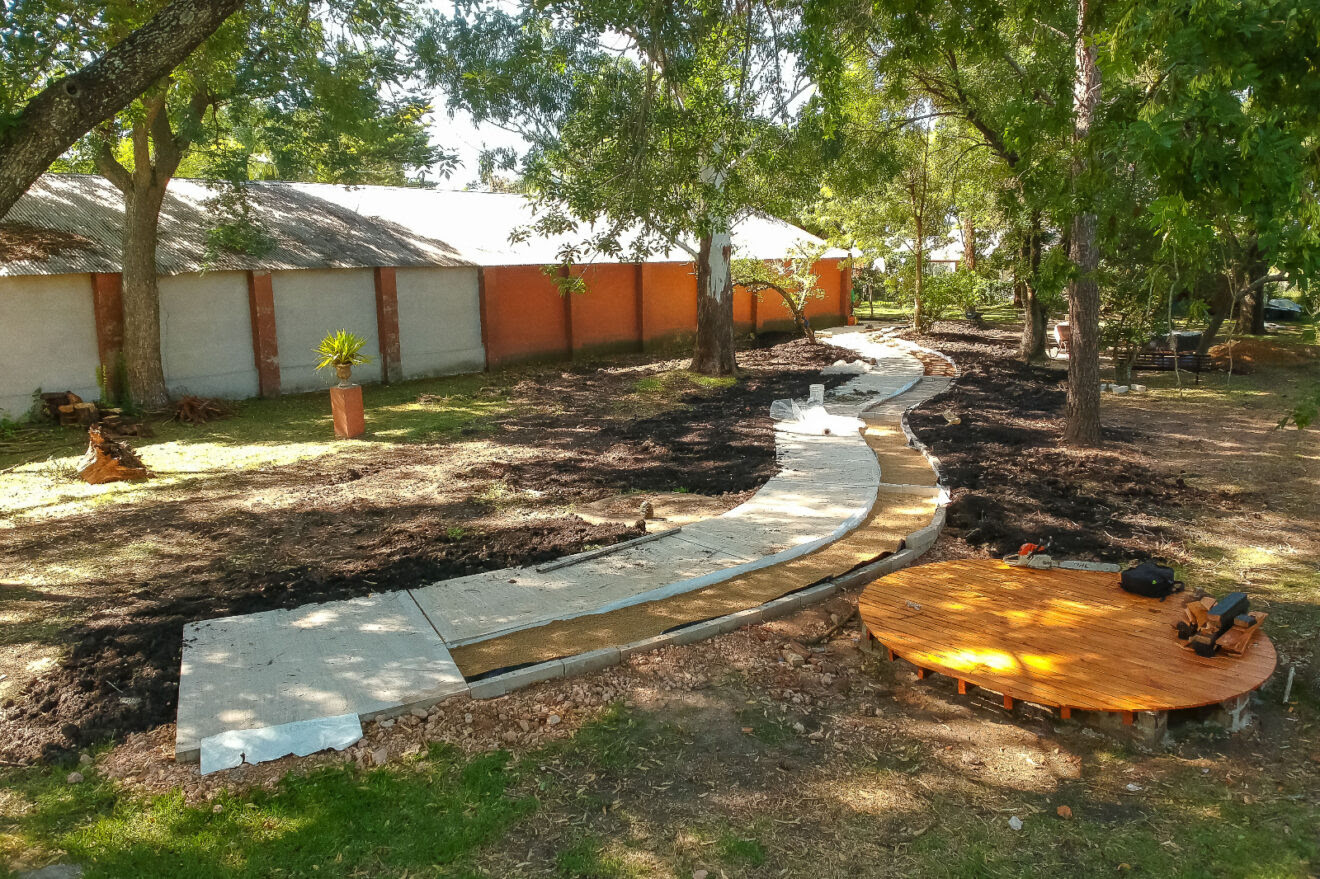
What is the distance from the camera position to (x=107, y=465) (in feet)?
39.5

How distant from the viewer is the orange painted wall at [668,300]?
26.5 meters

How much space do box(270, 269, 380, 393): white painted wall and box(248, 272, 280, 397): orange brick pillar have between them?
21 centimetres

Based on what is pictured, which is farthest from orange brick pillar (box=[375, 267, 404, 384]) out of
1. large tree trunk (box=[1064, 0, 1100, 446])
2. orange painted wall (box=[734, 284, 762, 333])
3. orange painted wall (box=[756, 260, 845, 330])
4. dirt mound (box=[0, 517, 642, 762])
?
large tree trunk (box=[1064, 0, 1100, 446])

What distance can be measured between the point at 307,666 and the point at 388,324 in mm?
15891

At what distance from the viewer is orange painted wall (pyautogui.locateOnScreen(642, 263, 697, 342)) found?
26469 millimetres

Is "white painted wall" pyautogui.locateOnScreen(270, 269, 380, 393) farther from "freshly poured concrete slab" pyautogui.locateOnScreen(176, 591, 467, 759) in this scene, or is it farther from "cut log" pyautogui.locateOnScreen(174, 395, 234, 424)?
"freshly poured concrete slab" pyautogui.locateOnScreen(176, 591, 467, 759)

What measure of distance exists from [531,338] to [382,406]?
6.52 metres

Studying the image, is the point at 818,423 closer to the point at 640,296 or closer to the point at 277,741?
the point at 277,741

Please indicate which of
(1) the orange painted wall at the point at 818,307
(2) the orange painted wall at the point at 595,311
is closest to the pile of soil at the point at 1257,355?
(1) the orange painted wall at the point at 818,307

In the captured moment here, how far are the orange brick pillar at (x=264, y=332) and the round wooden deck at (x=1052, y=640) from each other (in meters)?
15.7

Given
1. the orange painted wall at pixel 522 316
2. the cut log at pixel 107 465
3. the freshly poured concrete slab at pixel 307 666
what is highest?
the orange painted wall at pixel 522 316

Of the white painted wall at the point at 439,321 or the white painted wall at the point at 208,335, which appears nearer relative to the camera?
the white painted wall at the point at 208,335

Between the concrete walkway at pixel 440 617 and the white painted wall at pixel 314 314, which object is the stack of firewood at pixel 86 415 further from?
the concrete walkway at pixel 440 617

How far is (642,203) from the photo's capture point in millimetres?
11320
